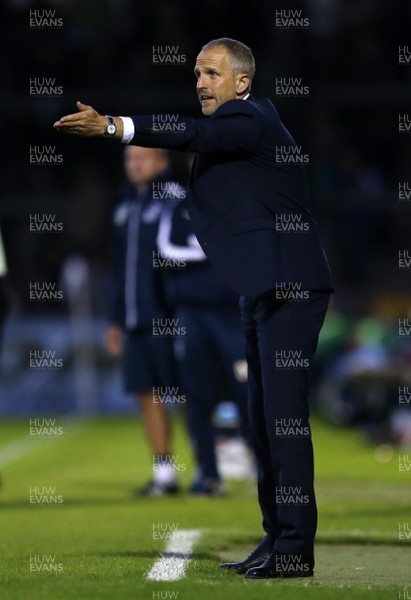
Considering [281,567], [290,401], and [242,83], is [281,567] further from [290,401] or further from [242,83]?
[242,83]

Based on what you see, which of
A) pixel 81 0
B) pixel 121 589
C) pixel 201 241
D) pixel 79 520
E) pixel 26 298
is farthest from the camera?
pixel 81 0

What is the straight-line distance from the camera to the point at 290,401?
6.84 metres

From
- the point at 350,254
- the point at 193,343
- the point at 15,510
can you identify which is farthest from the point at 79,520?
the point at 350,254

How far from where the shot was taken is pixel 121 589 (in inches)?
246

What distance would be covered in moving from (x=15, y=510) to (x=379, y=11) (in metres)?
19.3

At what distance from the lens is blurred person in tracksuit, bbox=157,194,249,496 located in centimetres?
1170

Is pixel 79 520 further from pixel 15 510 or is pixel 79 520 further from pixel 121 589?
pixel 121 589
